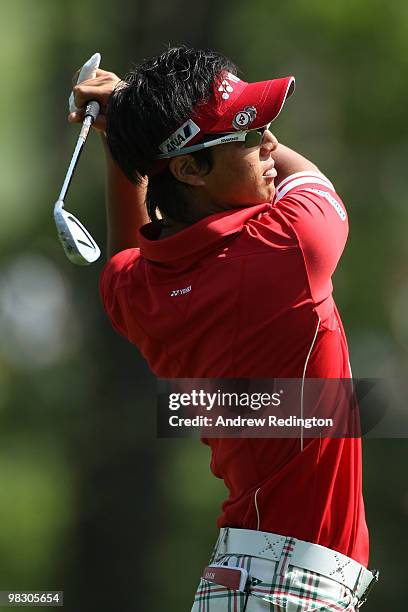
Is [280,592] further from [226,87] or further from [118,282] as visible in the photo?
[226,87]

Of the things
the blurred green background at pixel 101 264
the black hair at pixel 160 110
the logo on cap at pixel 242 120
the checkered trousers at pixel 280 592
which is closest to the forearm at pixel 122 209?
the black hair at pixel 160 110

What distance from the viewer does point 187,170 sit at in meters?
2.65

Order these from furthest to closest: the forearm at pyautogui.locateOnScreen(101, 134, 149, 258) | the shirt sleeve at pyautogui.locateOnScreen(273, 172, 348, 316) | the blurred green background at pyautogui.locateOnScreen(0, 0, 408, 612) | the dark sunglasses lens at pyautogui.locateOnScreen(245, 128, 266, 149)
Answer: the blurred green background at pyautogui.locateOnScreen(0, 0, 408, 612), the forearm at pyautogui.locateOnScreen(101, 134, 149, 258), the dark sunglasses lens at pyautogui.locateOnScreen(245, 128, 266, 149), the shirt sleeve at pyautogui.locateOnScreen(273, 172, 348, 316)

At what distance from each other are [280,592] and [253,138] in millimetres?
1059

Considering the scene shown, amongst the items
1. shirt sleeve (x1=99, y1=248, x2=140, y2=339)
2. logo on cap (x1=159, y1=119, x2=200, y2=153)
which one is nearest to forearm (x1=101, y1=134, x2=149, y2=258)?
shirt sleeve (x1=99, y1=248, x2=140, y2=339)

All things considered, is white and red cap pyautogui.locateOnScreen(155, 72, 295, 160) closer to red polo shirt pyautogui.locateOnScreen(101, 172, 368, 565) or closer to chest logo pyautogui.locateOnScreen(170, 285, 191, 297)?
red polo shirt pyautogui.locateOnScreen(101, 172, 368, 565)

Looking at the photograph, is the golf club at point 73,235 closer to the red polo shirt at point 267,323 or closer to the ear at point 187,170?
the red polo shirt at point 267,323

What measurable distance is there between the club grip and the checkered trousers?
3.78 feet

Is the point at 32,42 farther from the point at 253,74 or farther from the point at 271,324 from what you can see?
the point at 271,324

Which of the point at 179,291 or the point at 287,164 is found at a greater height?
the point at 287,164

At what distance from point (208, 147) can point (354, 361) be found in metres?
6.12

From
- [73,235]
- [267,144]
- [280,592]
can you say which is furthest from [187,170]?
[280,592]

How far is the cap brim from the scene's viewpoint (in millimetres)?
2586

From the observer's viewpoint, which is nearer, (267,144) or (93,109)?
(267,144)
